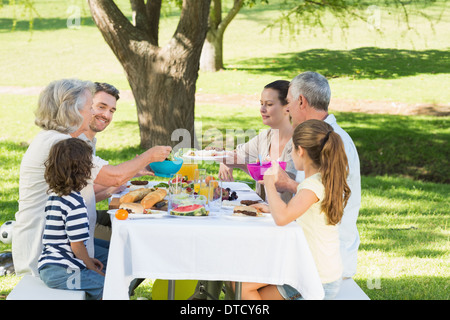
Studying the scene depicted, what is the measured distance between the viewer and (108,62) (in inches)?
881

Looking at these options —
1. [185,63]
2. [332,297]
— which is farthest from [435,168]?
[332,297]

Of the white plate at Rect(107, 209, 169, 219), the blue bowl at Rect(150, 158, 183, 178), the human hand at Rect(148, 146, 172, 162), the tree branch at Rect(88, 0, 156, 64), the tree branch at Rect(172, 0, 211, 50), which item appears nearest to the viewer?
the white plate at Rect(107, 209, 169, 219)

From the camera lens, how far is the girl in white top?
123 inches

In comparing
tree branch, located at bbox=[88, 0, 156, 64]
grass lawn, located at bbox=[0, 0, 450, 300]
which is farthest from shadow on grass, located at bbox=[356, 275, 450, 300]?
tree branch, located at bbox=[88, 0, 156, 64]

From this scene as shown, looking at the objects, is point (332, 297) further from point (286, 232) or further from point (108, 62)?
point (108, 62)

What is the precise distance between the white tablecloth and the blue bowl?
710 mm

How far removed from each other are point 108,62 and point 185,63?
548 inches

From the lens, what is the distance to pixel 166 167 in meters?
3.72

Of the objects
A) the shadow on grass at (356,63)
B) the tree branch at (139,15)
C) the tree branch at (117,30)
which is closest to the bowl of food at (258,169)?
the tree branch at (117,30)

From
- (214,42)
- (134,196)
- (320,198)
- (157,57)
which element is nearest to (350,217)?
(320,198)

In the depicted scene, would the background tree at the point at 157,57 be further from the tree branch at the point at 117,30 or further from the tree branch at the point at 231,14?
the tree branch at the point at 231,14

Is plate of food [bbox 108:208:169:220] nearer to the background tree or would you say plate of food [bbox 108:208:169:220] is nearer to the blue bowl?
the blue bowl

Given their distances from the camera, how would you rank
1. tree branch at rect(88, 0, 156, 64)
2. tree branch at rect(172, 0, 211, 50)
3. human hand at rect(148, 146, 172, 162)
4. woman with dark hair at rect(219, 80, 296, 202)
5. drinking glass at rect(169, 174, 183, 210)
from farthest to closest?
tree branch at rect(88, 0, 156, 64) < tree branch at rect(172, 0, 211, 50) < woman with dark hair at rect(219, 80, 296, 202) < human hand at rect(148, 146, 172, 162) < drinking glass at rect(169, 174, 183, 210)
